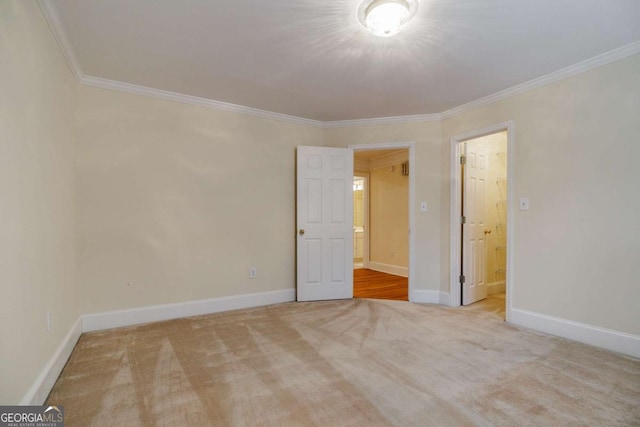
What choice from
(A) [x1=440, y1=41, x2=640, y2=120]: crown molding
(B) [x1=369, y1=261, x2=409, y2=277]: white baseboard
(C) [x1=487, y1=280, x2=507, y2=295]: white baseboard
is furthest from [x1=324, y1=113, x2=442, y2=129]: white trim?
(B) [x1=369, y1=261, x2=409, y2=277]: white baseboard

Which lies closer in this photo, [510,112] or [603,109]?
[603,109]

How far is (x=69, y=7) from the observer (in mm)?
1946

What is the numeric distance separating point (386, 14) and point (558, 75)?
198cm

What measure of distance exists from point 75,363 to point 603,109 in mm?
4651

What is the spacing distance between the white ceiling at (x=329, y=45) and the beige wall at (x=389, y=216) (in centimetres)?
280

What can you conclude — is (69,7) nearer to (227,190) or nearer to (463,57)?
(227,190)

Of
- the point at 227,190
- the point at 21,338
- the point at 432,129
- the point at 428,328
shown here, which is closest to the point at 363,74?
the point at 432,129

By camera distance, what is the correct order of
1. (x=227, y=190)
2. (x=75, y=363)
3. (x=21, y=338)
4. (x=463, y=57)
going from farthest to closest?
(x=227, y=190), (x=463, y=57), (x=75, y=363), (x=21, y=338)

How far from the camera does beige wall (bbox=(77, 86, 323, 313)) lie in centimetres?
294

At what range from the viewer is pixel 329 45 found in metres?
2.36

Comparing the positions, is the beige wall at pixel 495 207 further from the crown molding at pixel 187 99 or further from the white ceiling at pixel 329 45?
the crown molding at pixel 187 99

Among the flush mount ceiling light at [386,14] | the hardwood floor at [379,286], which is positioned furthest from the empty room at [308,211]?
the hardwood floor at [379,286]

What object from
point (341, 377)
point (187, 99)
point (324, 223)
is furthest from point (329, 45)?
point (341, 377)

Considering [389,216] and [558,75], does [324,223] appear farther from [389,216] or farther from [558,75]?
[558,75]
